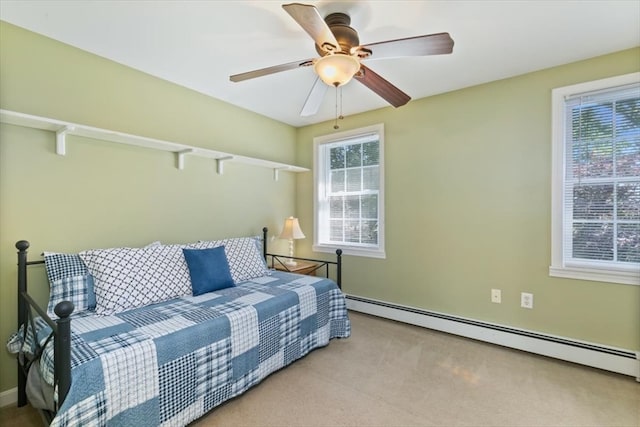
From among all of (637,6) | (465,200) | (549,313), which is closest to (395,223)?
(465,200)

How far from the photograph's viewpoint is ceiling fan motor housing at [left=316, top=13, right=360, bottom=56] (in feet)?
5.70

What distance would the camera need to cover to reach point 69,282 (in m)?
1.89

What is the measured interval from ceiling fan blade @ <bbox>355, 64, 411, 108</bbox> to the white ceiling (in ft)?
1.04

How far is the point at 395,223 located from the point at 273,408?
2.17 metres

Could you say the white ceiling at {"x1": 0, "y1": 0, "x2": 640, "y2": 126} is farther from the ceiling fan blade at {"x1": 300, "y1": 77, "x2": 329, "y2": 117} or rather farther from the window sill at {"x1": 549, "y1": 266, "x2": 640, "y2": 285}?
the window sill at {"x1": 549, "y1": 266, "x2": 640, "y2": 285}

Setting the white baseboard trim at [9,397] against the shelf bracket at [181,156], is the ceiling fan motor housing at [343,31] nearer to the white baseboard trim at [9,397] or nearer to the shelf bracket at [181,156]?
Result: the shelf bracket at [181,156]

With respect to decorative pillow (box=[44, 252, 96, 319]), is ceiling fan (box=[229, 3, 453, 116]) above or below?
above

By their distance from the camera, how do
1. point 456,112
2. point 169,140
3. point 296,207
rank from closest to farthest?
point 169,140 → point 456,112 → point 296,207

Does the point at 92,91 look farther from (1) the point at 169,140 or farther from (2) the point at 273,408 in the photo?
(2) the point at 273,408

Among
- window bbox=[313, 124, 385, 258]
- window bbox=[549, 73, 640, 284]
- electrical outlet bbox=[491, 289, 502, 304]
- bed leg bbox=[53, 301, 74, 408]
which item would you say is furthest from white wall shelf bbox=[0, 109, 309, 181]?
window bbox=[549, 73, 640, 284]

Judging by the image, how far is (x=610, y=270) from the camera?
2248 millimetres

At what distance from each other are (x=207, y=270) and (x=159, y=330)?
0.76 m

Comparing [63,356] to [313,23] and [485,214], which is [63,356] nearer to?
[313,23]

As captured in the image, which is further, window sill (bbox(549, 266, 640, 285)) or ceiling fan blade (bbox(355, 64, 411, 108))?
window sill (bbox(549, 266, 640, 285))
